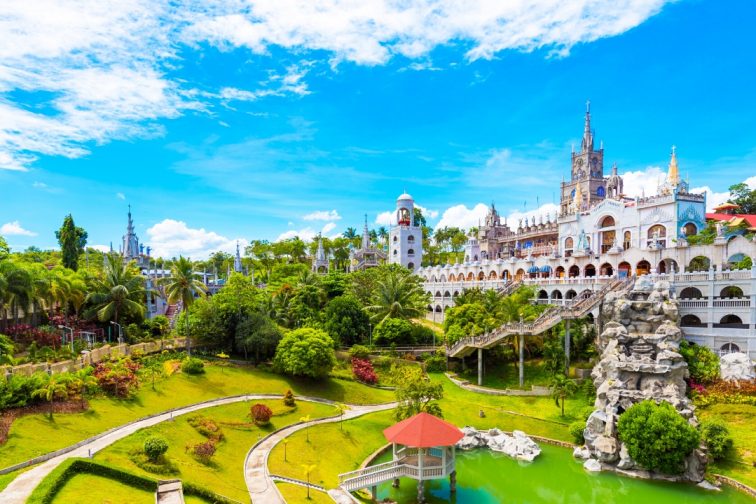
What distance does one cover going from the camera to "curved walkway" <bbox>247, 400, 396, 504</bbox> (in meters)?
21.2

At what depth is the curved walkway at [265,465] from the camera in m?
21.2

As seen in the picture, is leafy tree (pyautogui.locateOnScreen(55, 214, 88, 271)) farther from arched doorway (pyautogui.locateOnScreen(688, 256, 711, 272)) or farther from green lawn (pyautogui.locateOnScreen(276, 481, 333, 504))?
arched doorway (pyautogui.locateOnScreen(688, 256, 711, 272))

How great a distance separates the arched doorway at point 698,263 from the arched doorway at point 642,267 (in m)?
4.22

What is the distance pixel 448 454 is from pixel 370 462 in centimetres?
544

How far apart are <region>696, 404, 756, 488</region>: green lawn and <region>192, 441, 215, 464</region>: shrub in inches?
1044

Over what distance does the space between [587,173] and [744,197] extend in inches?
1113

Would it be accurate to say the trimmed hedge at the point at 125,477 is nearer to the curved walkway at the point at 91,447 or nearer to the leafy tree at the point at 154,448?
the curved walkway at the point at 91,447

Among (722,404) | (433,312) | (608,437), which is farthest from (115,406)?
(433,312)

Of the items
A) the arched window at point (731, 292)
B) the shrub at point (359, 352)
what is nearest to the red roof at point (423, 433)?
the shrub at point (359, 352)

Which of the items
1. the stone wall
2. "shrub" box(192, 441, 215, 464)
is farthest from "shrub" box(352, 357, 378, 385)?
"shrub" box(192, 441, 215, 464)

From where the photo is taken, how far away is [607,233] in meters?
55.0

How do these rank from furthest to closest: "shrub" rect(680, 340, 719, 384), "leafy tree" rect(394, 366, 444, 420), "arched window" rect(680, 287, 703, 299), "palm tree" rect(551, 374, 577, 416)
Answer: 1. "arched window" rect(680, 287, 703, 299)
2. "palm tree" rect(551, 374, 577, 416)
3. "shrub" rect(680, 340, 719, 384)
4. "leafy tree" rect(394, 366, 444, 420)

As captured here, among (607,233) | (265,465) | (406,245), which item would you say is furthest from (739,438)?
(406,245)

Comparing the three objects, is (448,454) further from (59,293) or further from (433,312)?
(433,312)
